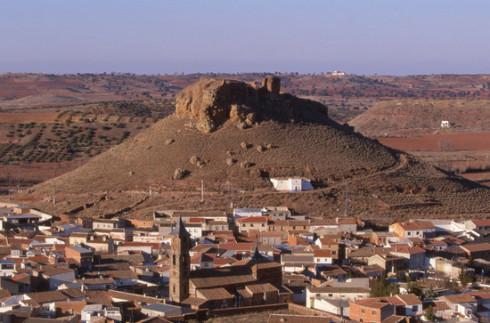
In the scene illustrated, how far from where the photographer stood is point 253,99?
238 feet

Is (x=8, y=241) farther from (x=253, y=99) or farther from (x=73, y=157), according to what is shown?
(x=73, y=157)

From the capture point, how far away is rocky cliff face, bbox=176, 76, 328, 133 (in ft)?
231

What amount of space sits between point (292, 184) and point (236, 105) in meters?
7.53

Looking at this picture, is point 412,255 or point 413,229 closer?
point 412,255

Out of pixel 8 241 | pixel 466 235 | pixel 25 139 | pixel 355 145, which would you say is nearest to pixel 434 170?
pixel 355 145

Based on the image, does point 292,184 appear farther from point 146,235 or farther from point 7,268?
point 7,268

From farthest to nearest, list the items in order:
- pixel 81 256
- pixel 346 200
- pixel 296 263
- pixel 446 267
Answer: pixel 346 200 → pixel 446 267 → pixel 296 263 → pixel 81 256

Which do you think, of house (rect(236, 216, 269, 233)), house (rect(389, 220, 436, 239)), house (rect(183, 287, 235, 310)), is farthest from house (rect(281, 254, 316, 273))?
house (rect(236, 216, 269, 233))

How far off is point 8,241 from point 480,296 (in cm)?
2176

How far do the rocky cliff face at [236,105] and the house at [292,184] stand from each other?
5682 mm

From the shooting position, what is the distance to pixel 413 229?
5606 cm

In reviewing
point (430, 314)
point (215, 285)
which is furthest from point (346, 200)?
point (430, 314)

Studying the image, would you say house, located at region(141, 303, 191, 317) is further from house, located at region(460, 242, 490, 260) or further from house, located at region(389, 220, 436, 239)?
house, located at region(389, 220, 436, 239)

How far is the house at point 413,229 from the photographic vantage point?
55.7 m
